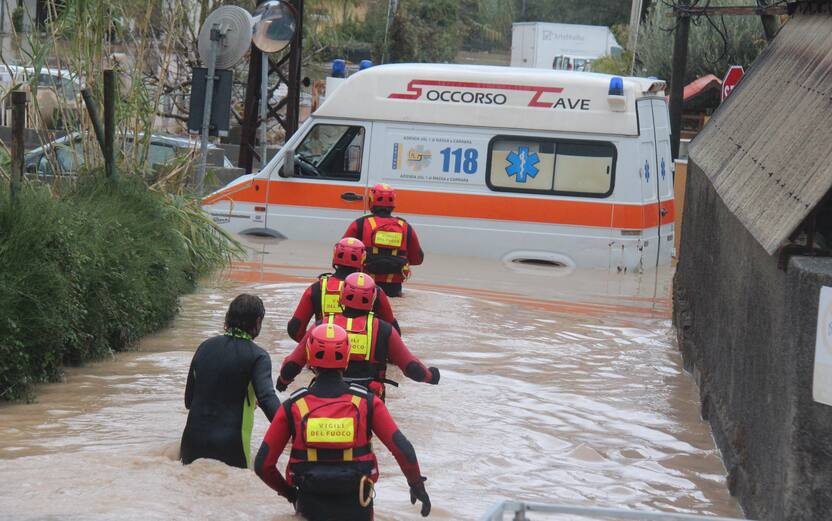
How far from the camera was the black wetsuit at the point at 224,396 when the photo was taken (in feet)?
22.4

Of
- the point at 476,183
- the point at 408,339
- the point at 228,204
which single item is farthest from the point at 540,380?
the point at 228,204

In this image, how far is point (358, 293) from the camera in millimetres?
7609

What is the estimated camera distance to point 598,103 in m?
15.7

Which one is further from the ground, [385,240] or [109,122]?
[109,122]

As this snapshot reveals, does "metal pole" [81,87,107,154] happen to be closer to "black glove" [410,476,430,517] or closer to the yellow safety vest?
the yellow safety vest

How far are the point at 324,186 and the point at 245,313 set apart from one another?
926cm

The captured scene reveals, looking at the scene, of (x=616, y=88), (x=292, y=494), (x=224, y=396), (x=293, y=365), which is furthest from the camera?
(x=616, y=88)

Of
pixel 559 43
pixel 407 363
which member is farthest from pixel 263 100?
pixel 559 43

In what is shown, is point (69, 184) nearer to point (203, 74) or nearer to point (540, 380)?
point (203, 74)

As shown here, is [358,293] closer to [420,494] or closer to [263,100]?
[420,494]

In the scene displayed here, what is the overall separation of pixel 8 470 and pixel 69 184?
20.5ft

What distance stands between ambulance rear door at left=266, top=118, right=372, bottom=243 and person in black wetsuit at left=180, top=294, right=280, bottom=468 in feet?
29.7

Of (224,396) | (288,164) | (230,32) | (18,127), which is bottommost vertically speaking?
(224,396)

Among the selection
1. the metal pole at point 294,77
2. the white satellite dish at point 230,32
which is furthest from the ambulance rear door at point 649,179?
the metal pole at point 294,77
